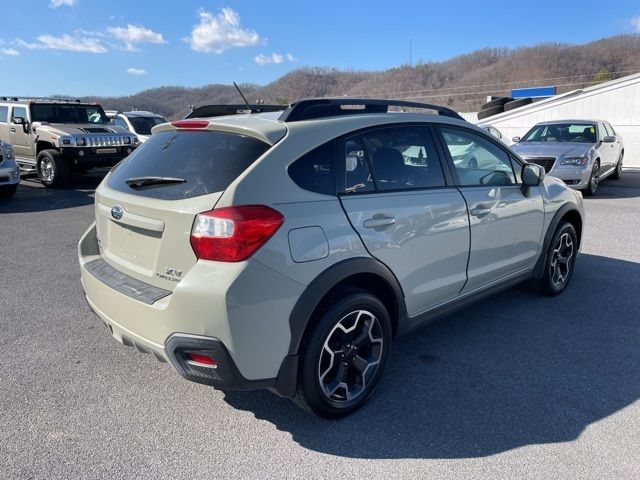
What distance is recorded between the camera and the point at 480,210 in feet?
12.0

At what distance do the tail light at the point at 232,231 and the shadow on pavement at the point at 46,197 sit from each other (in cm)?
849

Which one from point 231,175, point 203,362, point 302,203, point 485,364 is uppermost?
point 231,175

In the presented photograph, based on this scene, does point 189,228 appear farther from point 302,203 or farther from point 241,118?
point 241,118

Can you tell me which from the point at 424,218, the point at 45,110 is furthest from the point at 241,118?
the point at 45,110

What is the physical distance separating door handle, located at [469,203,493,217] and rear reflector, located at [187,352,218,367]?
2093 mm

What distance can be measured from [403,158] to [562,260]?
2433mm

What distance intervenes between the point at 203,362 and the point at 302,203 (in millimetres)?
931

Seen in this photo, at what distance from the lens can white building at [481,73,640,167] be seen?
59.0 ft

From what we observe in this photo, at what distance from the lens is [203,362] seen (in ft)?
8.09

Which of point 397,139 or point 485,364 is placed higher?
point 397,139

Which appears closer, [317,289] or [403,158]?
[317,289]

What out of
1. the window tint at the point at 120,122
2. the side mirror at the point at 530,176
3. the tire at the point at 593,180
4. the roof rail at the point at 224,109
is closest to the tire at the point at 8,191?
the window tint at the point at 120,122

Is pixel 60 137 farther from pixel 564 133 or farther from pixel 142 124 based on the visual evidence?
pixel 564 133

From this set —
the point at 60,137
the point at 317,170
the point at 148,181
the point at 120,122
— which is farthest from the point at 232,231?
the point at 120,122
